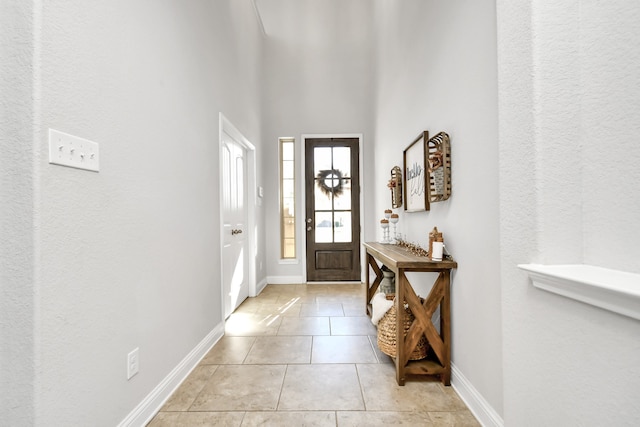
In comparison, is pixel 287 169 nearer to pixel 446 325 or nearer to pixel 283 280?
pixel 283 280

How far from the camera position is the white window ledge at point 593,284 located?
0.69 meters

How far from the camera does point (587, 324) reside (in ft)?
2.66

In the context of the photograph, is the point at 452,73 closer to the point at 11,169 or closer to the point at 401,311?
the point at 401,311

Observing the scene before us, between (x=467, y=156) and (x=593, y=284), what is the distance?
1034mm

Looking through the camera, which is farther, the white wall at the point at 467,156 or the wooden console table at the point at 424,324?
the wooden console table at the point at 424,324

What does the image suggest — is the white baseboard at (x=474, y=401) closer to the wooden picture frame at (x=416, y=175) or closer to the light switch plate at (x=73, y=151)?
the wooden picture frame at (x=416, y=175)

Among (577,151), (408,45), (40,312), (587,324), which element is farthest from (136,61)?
(408,45)

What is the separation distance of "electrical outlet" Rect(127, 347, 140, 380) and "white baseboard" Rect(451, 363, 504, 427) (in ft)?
5.36

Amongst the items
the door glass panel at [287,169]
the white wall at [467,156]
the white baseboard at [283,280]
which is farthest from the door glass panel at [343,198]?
the white wall at [467,156]

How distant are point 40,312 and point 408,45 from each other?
2.98 m

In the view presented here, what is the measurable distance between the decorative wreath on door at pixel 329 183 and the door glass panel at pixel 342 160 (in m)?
0.11

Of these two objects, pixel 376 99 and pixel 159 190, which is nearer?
pixel 159 190

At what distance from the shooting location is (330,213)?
4879mm

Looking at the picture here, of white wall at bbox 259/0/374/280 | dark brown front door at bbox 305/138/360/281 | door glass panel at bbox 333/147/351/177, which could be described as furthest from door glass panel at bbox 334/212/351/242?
door glass panel at bbox 333/147/351/177
